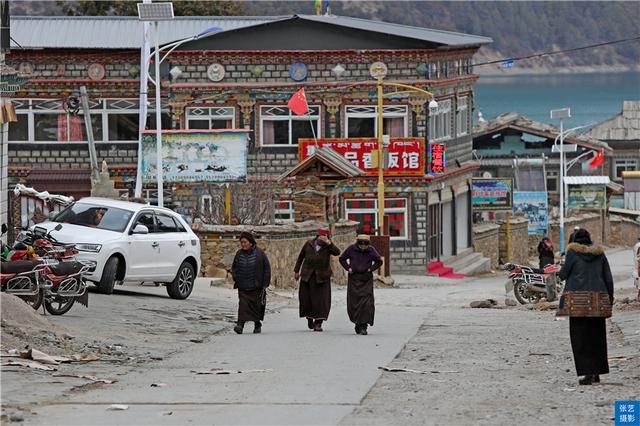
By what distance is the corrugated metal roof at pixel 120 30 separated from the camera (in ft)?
169

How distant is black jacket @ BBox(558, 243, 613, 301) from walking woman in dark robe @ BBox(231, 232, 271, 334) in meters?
6.84

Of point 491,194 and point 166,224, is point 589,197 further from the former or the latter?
point 166,224

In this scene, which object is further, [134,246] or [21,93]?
[21,93]

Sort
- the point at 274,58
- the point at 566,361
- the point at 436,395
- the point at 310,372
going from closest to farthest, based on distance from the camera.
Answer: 1. the point at 436,395
2. the point at 310,372
3. the point at 566,361
4. the point at 274,58

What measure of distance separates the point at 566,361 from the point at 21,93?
35451 millimetres

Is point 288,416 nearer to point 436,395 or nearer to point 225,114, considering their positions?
point 436,395

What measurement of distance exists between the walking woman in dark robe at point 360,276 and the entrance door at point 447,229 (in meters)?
31.3

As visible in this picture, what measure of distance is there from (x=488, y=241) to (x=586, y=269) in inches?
1678

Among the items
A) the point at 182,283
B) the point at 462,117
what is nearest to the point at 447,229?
the point at 462,117

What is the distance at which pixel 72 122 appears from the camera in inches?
2051

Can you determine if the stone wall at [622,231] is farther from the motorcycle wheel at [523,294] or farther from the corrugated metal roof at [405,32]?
the motorcycle wheel at [523,294]

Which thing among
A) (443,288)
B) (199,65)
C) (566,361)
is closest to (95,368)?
(566,361)

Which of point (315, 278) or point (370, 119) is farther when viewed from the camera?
point (370, 119)

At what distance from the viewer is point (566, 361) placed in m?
19.0
